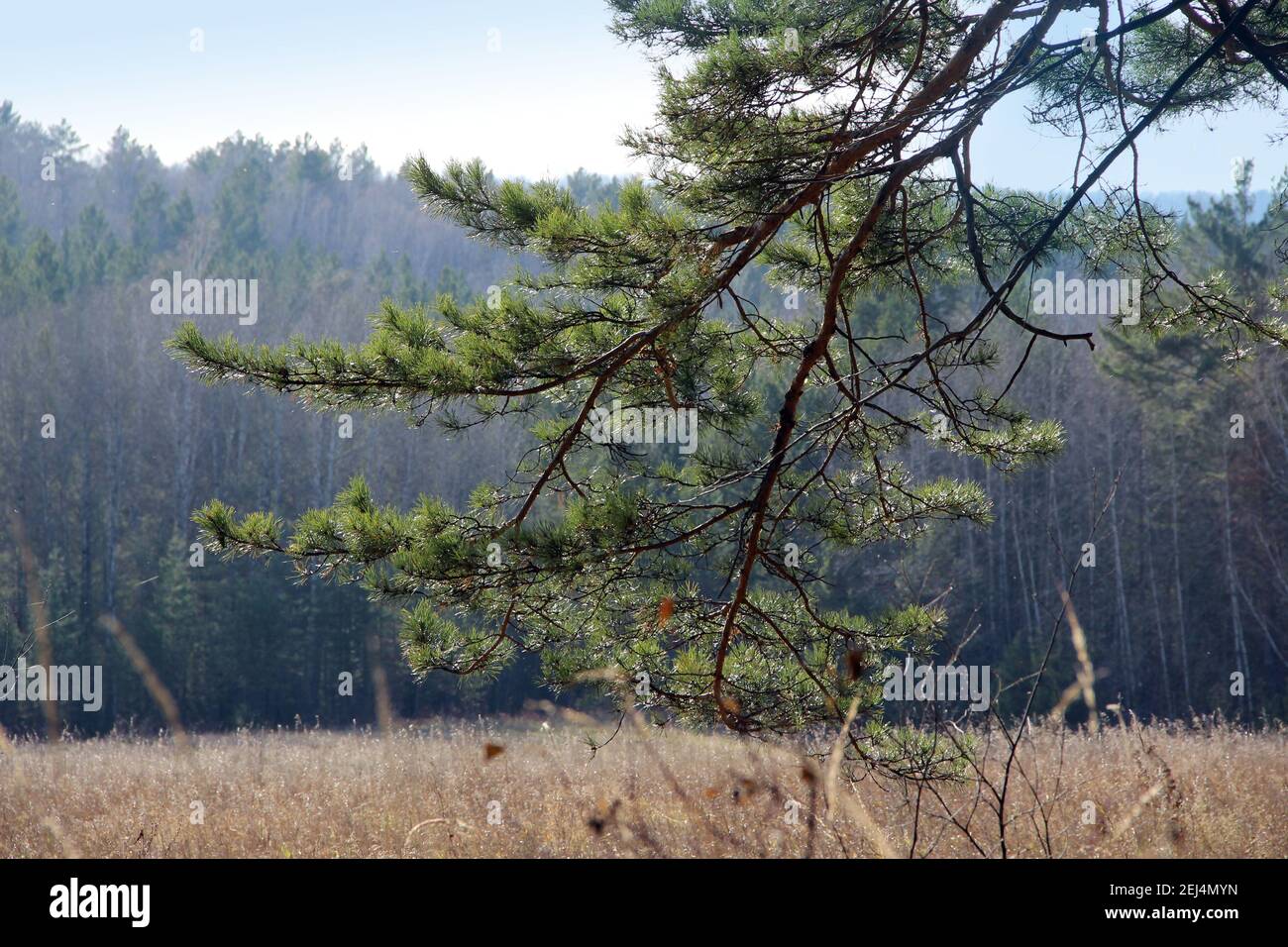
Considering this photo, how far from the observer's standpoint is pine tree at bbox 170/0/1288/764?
4133 millimetres

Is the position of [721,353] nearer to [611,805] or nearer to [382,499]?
[611,805]

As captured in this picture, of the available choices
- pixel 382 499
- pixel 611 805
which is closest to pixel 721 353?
pixel 611 805

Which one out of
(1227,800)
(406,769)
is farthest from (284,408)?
(1227,800)

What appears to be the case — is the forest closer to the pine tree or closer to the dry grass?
the dry grass

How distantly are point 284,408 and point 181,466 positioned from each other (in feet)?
10.9

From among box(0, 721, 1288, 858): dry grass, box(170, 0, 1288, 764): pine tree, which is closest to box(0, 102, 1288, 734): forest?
box(0, 721, 1288, 858): dry grass

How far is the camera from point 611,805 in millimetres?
6570

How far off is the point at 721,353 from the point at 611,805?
10.8 feet

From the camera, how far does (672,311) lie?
406 centimetres

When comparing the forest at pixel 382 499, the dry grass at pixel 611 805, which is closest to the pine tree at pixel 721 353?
the dry grass at pixel 611 805

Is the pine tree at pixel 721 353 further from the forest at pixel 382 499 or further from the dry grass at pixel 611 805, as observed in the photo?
the forest at pixel 382 499

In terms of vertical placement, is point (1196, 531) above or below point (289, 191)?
below
